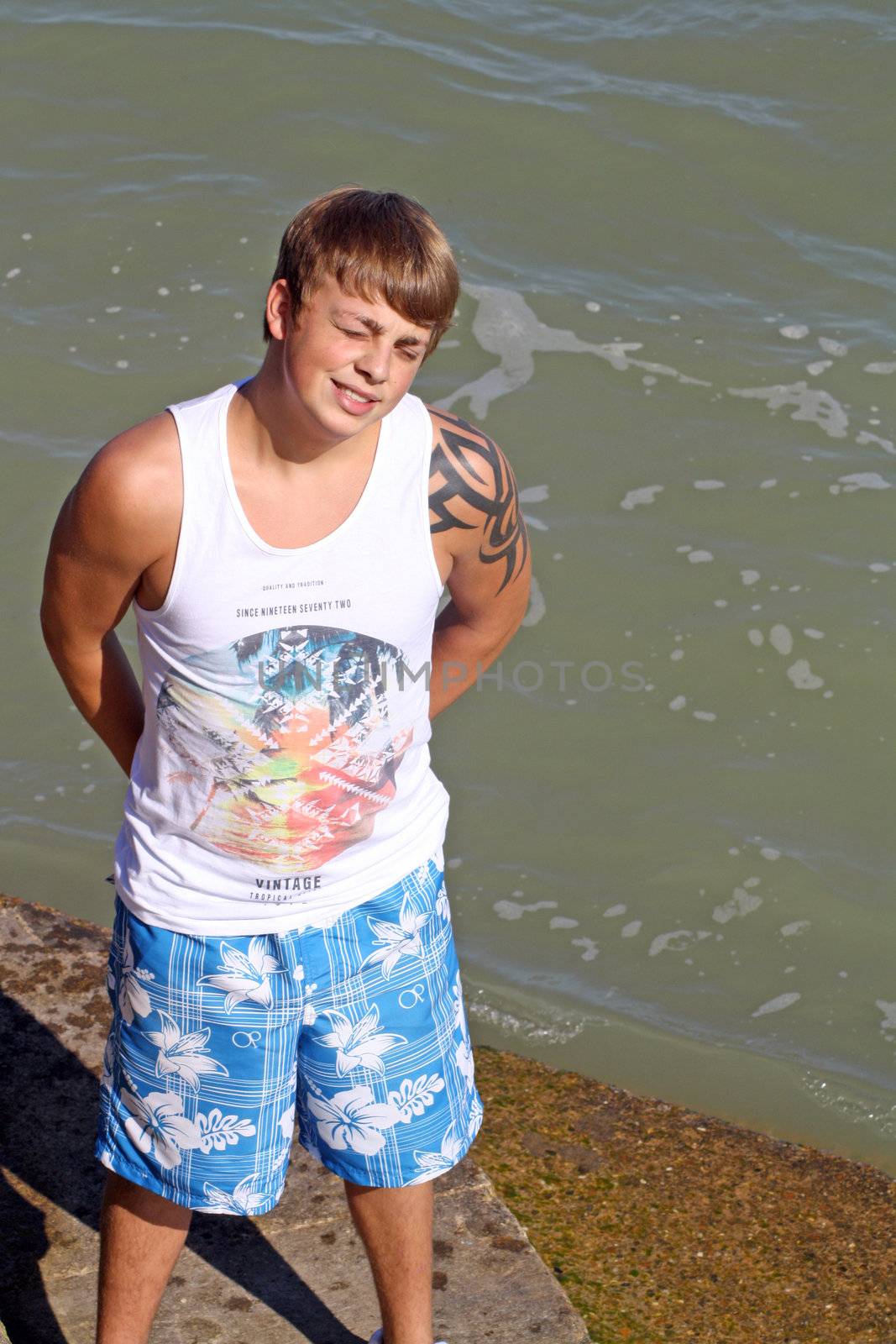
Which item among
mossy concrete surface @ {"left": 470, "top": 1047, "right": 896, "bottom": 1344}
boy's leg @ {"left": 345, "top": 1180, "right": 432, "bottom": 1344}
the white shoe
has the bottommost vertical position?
mossy concrete surface @ {"left": 470, "top": 1047, "right": 896, "bottom": 1344}

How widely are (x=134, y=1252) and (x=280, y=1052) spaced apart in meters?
0.44

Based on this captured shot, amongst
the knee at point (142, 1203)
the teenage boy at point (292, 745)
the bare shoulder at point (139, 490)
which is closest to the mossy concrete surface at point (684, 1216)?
the teenage boy at point (292, 745)

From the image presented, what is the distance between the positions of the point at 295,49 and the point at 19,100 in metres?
1.70

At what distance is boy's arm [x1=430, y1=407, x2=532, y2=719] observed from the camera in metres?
2.14

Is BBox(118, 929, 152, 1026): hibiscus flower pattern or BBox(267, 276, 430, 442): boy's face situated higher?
BBox(267, 276, 430, 442): boy's face

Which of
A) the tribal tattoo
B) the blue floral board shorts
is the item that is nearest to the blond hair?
the tribal tattoo

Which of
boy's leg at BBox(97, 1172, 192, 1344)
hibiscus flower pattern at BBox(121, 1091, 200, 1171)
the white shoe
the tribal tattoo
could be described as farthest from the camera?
the white shoe

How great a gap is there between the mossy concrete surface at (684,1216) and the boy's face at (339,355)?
6.00 ft

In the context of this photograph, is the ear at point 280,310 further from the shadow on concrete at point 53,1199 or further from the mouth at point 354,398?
the shadow on concrete at point 53,1199

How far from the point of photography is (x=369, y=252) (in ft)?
6.34

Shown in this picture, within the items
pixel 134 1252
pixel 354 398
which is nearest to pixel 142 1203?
pixel 134 1252

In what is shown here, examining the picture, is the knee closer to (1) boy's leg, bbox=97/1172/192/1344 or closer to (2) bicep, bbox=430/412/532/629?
Result: (1) boy's leg, bbox=97/1172/192/1344

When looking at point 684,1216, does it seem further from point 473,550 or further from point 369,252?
point 369,252

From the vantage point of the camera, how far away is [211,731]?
2094 mm
